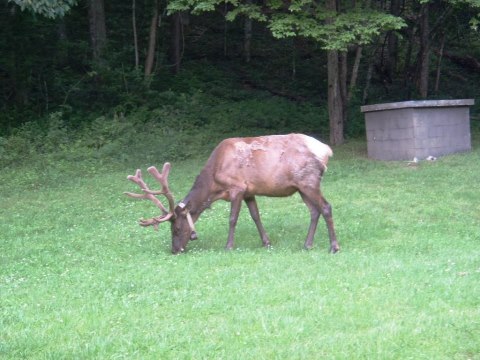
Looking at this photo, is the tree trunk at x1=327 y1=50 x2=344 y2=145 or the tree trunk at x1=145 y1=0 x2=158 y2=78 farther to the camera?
the tree trunk at x1=145 y1=0 x2=158 y2=78

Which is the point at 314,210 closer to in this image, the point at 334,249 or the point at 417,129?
the point at 334,249

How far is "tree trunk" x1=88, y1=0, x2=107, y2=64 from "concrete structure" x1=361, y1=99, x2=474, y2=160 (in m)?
9.95

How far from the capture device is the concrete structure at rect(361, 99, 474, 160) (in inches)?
706

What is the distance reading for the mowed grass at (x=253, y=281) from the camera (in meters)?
6.33

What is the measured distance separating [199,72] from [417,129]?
39.7 feet

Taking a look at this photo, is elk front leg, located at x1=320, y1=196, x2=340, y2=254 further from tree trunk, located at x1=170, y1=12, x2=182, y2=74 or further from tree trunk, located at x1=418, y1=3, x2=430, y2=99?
tree trunk, located at x1=170, y1=12, x2=182, y2=74

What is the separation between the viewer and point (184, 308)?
7.40m

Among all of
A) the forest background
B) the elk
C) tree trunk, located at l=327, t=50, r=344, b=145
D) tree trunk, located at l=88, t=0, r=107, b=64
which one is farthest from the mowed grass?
tree trunk, located at l=88, t=0, r=107, b=64

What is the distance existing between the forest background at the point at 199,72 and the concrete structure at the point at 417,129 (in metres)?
1.85

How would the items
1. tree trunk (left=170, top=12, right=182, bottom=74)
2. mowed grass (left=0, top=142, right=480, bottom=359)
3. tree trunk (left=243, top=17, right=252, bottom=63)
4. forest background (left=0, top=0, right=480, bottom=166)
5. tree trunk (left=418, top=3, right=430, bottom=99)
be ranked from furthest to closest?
tree trunk (left=243, top=17, right=252, bottom=63)
tree trunk (left=170, top=12, right=182, bottom=74)
tree trunk (left=418, top=3, right=430, bottom=99)
forest background (left=0, top=0, right=480, bottom=166)
mowed grass (left=0, top=142, right=480, bottom=359)

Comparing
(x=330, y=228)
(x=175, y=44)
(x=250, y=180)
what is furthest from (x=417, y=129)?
(x=175, y=44)

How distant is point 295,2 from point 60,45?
993 cm

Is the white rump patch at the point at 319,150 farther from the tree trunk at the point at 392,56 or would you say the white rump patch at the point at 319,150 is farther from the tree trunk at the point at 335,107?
the tree trunk at the point at 392,56

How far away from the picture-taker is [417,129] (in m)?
17.9
